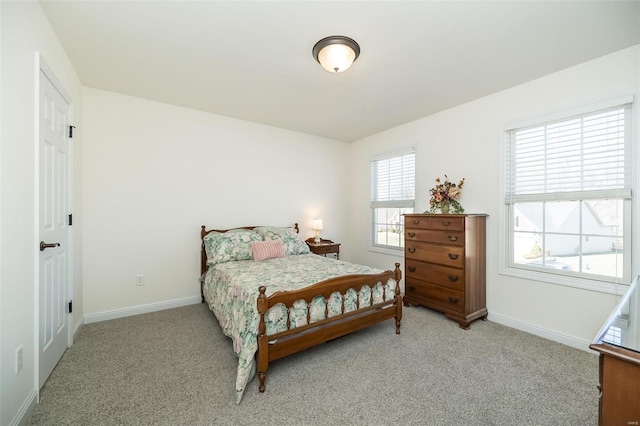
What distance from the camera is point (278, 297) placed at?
1991 millimetres

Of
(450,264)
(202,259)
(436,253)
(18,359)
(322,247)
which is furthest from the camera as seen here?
(322,247)

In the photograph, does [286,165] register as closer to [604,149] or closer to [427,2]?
[427,2]

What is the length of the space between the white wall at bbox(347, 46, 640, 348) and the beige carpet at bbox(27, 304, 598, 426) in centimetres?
26

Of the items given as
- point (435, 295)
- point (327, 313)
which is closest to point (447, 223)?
point (435, 295)

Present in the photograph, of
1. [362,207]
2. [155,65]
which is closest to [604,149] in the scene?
[362,207]

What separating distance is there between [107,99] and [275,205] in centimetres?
241

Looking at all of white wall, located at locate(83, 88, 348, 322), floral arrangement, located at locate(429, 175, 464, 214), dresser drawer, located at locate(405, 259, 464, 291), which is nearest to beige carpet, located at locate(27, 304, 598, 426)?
dresser drawer, located at locate(405, 259, 464, 291)

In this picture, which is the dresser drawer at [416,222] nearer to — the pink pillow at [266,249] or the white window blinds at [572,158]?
the white window blinds at [572,158]

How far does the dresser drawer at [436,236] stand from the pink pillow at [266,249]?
1.69 metres

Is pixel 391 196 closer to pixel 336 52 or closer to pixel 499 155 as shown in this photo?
pixel 499 155

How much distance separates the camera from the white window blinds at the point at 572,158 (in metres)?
2.29

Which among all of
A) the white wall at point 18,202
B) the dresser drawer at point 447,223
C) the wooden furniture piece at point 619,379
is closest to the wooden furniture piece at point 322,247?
the dresser drawer at point 447,223

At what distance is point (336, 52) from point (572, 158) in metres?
2.42

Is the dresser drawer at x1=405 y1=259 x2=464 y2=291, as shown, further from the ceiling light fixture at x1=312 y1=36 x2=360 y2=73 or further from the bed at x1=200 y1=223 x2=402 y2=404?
the ceiling light fixture at x1=312 y1=36 x2=360 y2=73
